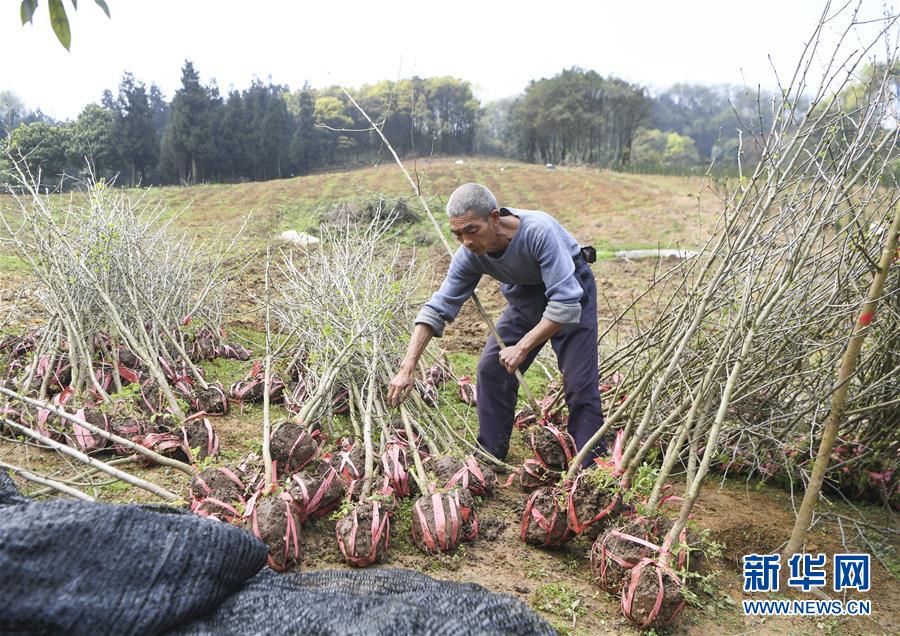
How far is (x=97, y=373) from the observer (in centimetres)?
400

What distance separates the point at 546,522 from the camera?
2.32 m

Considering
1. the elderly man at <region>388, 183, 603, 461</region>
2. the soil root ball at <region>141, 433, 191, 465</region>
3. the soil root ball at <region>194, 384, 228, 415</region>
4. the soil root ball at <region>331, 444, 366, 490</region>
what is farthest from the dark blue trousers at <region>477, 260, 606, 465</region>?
the soil root ball at <region>194, 384, 228, 415</region>

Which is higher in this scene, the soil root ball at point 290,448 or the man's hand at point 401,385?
the man's hand at point 401,385

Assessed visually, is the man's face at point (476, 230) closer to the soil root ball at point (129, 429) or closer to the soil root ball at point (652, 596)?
the soil root ball at point (652, 596)

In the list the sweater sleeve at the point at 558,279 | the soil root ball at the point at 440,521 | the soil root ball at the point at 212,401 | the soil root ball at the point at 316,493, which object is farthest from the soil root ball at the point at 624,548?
the soil root ball at the point at 212,401

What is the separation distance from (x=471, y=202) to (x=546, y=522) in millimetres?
1392

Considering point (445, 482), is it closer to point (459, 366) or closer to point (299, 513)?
point (299, 513)

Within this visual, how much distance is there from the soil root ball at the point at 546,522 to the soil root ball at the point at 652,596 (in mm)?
412

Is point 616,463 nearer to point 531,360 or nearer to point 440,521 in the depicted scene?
point 440,521

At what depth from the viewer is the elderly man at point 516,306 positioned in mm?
2703

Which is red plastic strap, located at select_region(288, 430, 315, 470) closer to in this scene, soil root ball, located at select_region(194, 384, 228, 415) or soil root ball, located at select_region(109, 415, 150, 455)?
soil root ball, located at select_region(109, 415, 150, 455)

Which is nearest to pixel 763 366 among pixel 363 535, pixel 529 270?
pixel 529 270

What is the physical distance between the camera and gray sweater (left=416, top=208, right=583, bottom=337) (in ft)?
Answer: 8.87

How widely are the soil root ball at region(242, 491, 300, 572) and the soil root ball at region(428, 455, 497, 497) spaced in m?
0.66
